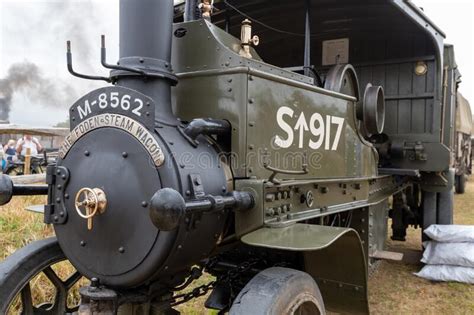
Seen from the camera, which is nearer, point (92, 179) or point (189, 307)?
point (92, 179)

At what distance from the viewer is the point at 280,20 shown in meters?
4.36

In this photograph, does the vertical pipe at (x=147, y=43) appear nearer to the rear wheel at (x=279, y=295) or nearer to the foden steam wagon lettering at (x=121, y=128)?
the foden steam wagon lettering at (x=121, y=128)

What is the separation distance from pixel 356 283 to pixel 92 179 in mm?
1700

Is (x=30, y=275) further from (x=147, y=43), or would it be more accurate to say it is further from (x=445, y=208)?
(x=445, y=208)

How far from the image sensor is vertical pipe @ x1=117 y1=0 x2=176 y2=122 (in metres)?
2.23

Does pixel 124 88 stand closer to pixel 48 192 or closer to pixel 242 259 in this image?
pixel 48 192

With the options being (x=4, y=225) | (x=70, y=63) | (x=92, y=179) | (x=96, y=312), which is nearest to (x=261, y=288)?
(x=96, y=312)

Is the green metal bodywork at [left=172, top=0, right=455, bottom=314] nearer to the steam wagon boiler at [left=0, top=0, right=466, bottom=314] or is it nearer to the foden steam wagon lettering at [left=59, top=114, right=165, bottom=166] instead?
the steam wagon boiler at [left=0, top=0, right=466, bottom=314]

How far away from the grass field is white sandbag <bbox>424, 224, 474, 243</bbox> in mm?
488

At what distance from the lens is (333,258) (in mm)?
2705

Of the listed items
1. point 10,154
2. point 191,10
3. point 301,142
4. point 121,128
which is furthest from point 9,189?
point 10,154

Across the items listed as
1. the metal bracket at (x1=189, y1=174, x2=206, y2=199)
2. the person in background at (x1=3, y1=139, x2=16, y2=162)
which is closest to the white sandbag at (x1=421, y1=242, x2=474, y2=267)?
the metal bracket at (x1=189, y1=174, x2=206, y2=199)

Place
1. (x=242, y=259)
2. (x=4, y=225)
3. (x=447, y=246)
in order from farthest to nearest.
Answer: (x=4, y=225)
(x=447, y=246)
(x=242, y=259)

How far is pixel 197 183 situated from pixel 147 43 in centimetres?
80
